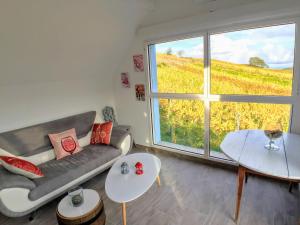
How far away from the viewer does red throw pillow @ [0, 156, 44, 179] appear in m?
2.08

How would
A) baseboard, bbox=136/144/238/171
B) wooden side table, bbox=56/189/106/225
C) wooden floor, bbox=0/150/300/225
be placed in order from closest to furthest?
wooden side table, bbox=56/189/106/225, wooden floor, bbox=0/150/300/225, baseboard, bbox=136/144/238/171

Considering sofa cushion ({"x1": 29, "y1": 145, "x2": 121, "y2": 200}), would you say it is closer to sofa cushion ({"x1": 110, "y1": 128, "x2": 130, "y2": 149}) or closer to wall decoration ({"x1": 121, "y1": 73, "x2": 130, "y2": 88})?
sofa cushion ({"x1": 110, "y1": 128, "x2": 130, "y2": 149})

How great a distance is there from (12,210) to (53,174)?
1.65 ft

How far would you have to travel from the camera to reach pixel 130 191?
1899 millimetres

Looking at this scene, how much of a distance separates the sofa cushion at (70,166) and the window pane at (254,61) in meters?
1.83

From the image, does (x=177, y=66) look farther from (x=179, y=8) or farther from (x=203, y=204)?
(x=203, y=204)

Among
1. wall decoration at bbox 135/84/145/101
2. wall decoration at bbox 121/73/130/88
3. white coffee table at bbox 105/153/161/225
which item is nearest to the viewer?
white coffee table at bbox 105/153/161/225

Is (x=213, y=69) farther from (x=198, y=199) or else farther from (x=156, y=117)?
(x=198, y=199)

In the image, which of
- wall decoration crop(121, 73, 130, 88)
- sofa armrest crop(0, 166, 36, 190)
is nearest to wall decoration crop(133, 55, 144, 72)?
wall decoration crop(121, 73, 130, 88)

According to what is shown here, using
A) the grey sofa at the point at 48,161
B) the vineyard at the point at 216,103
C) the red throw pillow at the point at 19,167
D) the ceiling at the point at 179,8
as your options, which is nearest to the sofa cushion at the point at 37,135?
the grey sofa at the point at 48,161

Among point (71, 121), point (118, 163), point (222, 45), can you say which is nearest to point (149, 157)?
point (118, 163)

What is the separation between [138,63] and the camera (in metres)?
3.40

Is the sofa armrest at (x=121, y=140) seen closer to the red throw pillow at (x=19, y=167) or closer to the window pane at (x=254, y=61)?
the red throw pillow at (x=19, y=167)

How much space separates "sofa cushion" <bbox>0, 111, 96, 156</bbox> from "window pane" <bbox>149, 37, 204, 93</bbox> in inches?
54.6
